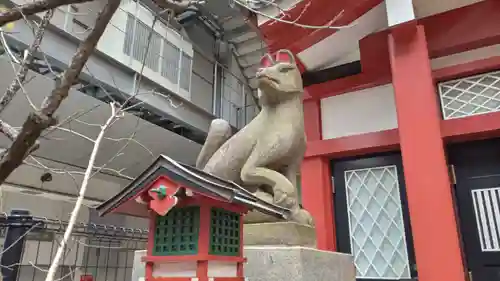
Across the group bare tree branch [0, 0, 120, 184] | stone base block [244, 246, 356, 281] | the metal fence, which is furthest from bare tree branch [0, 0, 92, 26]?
stone base block [244, 246, 356, 281]

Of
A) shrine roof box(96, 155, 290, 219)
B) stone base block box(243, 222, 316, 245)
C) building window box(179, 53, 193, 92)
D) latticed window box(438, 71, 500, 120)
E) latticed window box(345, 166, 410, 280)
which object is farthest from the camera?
building window box(179, 53, 193, 92)

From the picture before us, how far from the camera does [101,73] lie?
5.06 metres

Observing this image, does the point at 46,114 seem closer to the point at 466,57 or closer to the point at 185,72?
the point at 466,57

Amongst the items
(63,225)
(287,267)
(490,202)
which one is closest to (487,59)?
(490,202)

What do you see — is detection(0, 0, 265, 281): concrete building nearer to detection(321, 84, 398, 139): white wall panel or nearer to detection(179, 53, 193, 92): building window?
detection(179, 53, 193, 92): building window

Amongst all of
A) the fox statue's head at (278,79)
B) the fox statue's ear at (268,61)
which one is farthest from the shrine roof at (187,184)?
the fox statue's ear at (268,61)

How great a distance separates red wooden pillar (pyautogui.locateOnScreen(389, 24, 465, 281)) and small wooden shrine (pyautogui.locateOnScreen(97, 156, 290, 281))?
6.72 ft

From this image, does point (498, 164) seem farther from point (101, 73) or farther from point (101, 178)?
point (101, 178)

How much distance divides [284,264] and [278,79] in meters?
1.18

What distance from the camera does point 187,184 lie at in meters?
1.58

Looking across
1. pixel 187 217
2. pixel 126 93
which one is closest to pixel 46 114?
pixel 187 217

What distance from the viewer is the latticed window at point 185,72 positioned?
6.52 m

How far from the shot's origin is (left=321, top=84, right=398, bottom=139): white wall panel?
13.6ft

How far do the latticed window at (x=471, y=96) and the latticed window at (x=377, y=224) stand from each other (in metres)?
0.83
